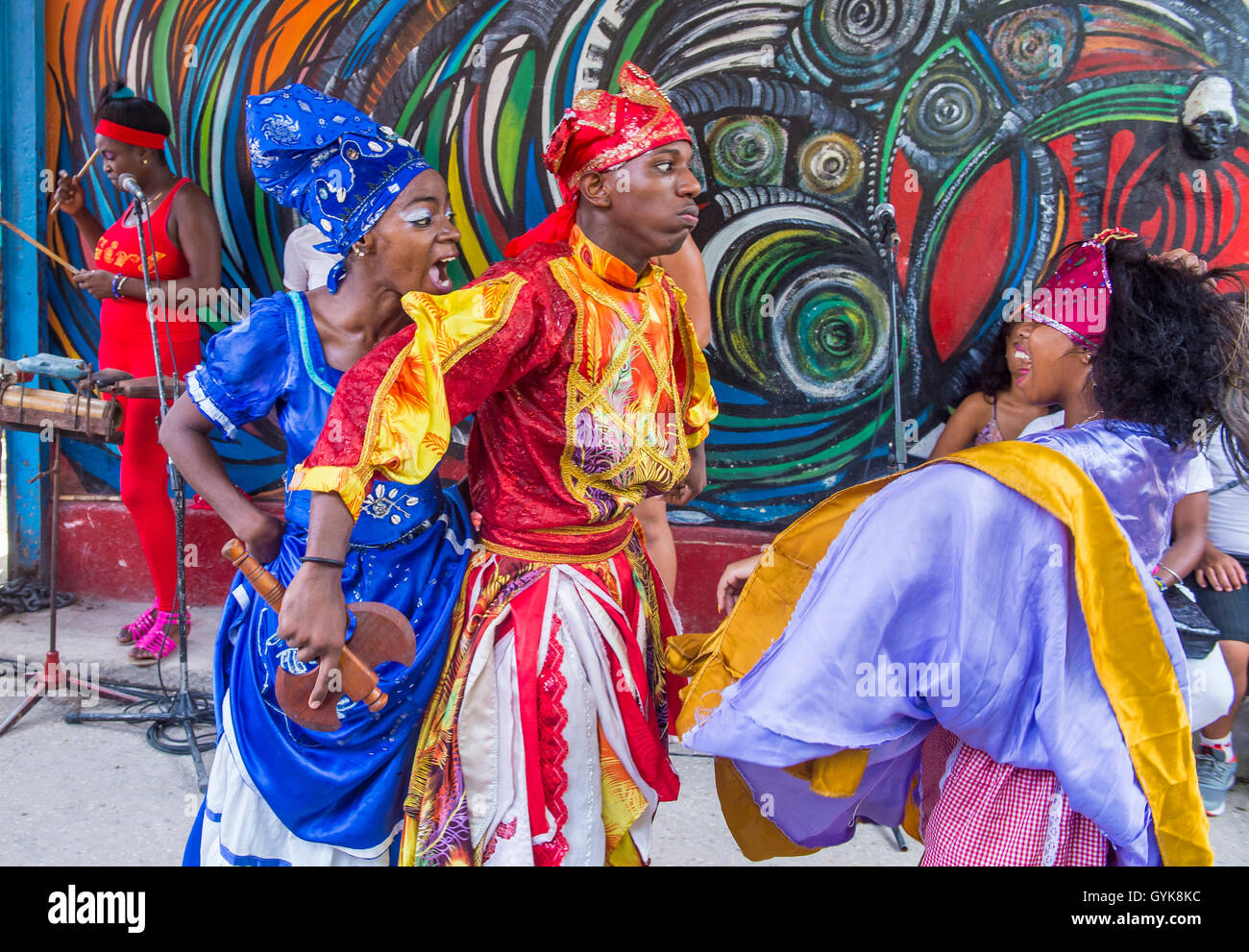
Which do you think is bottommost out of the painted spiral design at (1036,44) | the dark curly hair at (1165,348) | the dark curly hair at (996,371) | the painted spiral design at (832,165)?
the dark curly hair at (996,371)

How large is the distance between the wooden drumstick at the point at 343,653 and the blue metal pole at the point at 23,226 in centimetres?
352

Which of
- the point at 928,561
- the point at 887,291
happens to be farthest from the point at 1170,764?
the point at 887,291

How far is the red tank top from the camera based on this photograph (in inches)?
171

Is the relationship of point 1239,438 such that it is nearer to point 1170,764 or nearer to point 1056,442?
point 1056,442

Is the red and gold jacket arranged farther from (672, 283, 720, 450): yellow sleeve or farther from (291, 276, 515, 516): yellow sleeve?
(672, 283, 720, 450): yellow sleeve

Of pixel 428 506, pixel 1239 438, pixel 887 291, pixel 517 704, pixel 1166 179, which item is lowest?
pixel 517 704

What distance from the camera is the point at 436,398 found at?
6.16 feet

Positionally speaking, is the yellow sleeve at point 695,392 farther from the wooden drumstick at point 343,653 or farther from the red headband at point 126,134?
the red headband at point 126,134

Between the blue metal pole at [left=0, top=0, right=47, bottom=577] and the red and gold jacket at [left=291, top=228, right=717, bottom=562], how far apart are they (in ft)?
11.9

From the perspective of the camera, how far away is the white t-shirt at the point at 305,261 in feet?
14.3

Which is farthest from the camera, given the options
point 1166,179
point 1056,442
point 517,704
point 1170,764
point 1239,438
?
point 1166,179

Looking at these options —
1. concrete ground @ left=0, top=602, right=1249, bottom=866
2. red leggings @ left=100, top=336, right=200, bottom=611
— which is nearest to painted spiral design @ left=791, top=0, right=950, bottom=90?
concrete ground @ left=0, top=602, right=1249, bottom=866

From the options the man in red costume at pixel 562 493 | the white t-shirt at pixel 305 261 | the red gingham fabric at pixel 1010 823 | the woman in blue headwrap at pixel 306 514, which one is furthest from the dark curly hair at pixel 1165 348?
the white t-shirt at pixel 305 261
